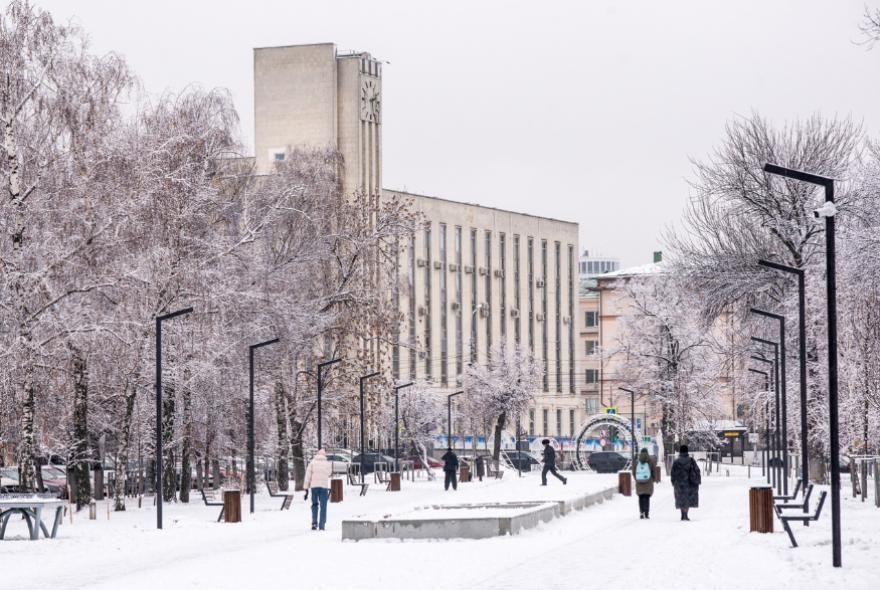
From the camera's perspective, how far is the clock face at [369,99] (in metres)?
101

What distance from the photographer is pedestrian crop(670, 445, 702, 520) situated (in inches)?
1505

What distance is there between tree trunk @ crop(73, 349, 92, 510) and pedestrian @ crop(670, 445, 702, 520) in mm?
15524

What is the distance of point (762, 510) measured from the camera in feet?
107

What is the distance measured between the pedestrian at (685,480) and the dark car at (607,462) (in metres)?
59.4

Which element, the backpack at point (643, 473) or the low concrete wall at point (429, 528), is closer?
the low concrete wall at point (429, 528)

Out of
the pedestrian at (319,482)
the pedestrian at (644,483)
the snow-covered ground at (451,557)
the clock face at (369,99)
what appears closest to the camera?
the snow-covered ground at (451,557)

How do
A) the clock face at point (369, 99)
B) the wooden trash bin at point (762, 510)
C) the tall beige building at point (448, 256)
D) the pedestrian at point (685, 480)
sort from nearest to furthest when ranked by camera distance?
the wooden trash bin at point (762, 510) < the pedestrian at point (685, 480) < the clock face at point (369, 99) < the tall beige building at point (448, 256)

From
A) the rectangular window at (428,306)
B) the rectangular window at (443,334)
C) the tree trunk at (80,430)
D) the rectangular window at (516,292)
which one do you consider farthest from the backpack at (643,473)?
the rectangular window at (516,292)

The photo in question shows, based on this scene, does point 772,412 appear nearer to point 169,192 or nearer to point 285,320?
point 285,320

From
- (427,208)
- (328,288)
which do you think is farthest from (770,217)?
(427,208)

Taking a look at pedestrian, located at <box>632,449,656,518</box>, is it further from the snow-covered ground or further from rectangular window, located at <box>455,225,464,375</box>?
rectangular window, located at <box>455,225,464,375</box>

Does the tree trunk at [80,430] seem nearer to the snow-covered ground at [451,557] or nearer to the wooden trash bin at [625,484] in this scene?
the snow-covered ground at [451,557]

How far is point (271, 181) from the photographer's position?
5925 cm

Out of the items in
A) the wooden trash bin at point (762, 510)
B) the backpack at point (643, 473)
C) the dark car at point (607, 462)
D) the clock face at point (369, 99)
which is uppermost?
the clock face at point (369, 99)
